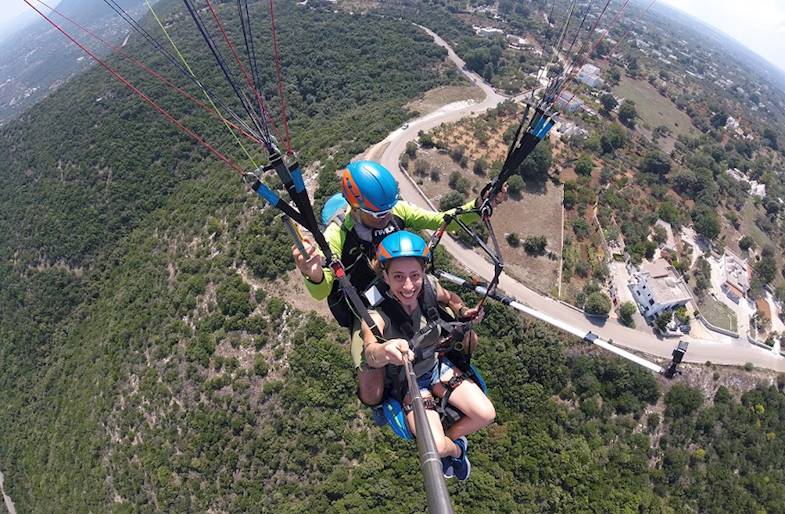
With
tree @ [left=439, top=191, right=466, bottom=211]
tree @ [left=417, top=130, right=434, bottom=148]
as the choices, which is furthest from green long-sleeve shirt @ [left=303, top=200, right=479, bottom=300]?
tree @ [left=417, top=130, right=434, bottom=148]

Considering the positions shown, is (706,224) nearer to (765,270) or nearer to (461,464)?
(765,270)

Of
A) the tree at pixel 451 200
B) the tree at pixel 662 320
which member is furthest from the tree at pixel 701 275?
the tree at pixel 451 200

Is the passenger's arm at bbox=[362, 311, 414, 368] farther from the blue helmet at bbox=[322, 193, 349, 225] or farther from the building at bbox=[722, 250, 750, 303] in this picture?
the building at bbox=[722, 250, 750, 303]

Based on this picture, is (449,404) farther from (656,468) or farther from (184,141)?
(184,141)

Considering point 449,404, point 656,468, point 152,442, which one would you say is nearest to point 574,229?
point 656,468

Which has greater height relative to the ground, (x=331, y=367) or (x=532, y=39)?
(x=331, y=367)

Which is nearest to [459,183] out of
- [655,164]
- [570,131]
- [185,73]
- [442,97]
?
[570,131]
